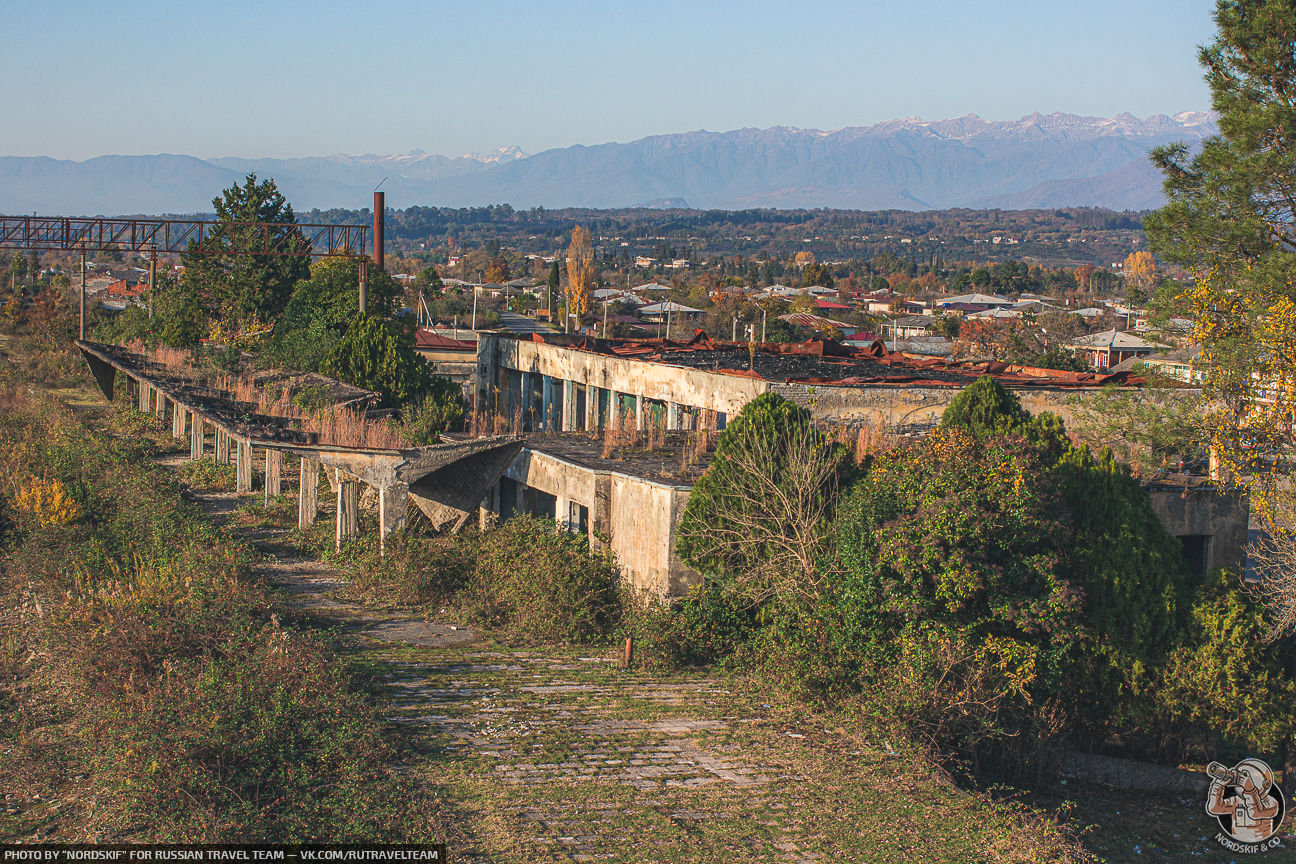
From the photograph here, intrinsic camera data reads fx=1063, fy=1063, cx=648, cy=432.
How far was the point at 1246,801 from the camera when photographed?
1295 centimetres

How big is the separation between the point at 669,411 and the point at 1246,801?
513 inches

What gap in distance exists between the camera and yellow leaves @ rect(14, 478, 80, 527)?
667 inches

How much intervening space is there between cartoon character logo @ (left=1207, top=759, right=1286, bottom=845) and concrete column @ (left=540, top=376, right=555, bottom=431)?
19.6 meters

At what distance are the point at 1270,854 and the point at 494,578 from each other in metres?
9.90

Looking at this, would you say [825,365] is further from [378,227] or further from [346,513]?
[378,227]

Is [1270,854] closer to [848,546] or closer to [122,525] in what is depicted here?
[848,546]

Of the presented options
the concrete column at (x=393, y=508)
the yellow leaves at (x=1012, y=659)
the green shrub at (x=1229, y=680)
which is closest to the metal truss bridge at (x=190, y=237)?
the concrete column at (x=393, y=508)

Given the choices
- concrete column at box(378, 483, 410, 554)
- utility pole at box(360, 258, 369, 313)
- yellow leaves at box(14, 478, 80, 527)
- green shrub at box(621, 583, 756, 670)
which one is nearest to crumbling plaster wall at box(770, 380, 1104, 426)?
green shrub at box(621, 583, 756, 670)

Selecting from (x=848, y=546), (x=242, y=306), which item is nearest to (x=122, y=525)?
(x=848, y=546)

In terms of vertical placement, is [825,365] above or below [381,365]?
above

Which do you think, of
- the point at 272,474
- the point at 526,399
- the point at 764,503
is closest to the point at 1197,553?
the point at 764,503

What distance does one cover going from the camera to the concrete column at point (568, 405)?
91.9ft

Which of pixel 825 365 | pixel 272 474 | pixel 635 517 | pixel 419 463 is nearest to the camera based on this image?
pixel 635 517

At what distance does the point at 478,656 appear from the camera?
12758 mm
